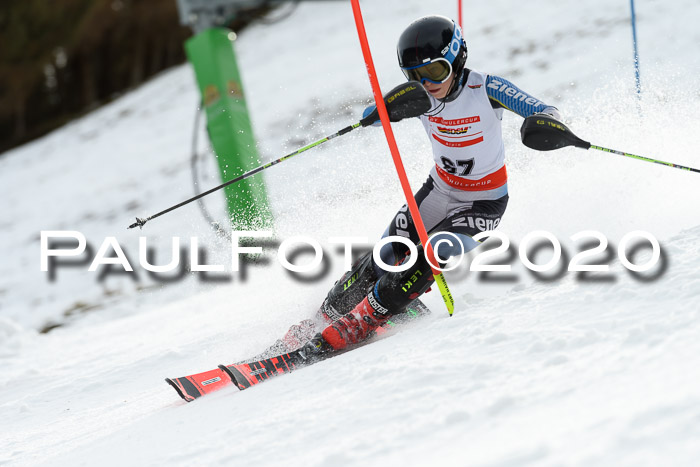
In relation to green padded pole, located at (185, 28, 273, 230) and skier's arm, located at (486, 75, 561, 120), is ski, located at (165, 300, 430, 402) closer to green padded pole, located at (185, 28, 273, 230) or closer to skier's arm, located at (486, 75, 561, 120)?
skier's arm, located at (486, 75, 561, 120)

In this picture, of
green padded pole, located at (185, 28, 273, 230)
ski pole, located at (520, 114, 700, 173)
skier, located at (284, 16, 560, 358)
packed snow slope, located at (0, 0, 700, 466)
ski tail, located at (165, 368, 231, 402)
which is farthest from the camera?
green padded pole, located at (185, 28, 273, 230)

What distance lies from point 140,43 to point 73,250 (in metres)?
17.1

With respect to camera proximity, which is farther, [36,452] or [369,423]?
[36,452]

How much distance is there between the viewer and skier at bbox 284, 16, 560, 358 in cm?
319

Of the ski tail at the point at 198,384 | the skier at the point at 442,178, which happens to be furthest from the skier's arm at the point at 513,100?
the ski tail at the point at 198,384

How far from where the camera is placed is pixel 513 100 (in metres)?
3.34

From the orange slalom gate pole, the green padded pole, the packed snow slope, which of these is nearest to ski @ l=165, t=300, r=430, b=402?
the packed snow slope

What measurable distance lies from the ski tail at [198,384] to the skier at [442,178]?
0.49 meters

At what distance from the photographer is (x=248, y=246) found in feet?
21.8

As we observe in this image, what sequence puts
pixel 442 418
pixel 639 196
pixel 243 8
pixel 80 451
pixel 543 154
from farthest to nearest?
pixel 243 8 < pixel 543 154 < pixel 639 196 < pixel 80 451 < pixel 442 418

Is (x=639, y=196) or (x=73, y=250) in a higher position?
(x=639, y=196)

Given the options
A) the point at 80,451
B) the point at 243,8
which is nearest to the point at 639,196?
the point at 80,451

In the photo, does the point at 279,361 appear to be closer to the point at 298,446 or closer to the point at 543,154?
the point at 298,446

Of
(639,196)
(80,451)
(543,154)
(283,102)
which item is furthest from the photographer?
(283,102)
